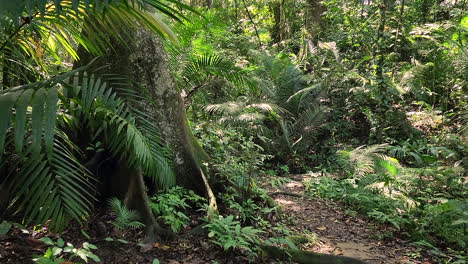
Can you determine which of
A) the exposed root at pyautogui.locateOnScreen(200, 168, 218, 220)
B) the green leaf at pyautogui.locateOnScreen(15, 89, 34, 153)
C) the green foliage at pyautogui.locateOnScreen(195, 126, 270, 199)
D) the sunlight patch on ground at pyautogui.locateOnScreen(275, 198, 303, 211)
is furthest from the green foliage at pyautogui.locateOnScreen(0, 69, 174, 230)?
the sunlight patch on ground at pyautogui.locateOnScreen(275, 198, 303, 211)

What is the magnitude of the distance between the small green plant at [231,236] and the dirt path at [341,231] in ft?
2.94

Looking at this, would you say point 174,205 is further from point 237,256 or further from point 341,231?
point 341,231

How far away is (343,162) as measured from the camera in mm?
6391

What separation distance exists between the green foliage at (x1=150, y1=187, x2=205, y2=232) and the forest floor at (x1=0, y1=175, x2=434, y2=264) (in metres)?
0.12

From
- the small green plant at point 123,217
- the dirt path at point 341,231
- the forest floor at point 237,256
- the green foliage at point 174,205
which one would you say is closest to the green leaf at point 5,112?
the forest floor at point 237,256

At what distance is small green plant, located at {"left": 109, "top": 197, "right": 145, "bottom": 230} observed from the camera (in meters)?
2.75

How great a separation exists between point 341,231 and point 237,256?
187cm

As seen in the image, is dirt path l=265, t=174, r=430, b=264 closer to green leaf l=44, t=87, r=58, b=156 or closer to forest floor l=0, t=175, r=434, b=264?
forest floor l=0, t=175, r=434, b=264

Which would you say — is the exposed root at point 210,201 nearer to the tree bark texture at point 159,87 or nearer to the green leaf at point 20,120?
the tree bark texture at point 159,87

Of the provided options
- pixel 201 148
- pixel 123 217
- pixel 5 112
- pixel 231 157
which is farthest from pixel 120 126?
pixel 231 157

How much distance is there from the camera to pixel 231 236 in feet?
9.61

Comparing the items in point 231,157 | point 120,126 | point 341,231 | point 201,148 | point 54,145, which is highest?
point 120,126

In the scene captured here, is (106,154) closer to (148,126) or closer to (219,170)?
(148,126)

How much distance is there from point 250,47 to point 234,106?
3.94 m
